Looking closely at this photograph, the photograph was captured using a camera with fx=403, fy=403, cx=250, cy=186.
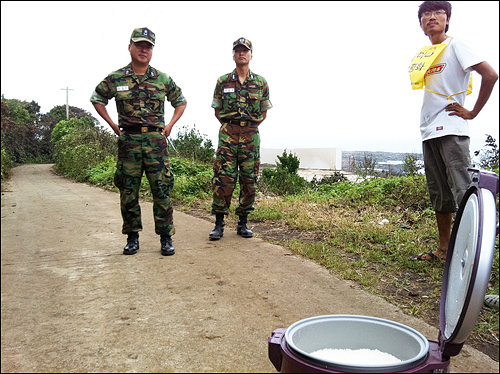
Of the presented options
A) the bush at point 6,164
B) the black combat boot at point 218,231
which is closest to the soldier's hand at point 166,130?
the black combat boot at point 218,231

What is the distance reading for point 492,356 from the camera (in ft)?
5.53

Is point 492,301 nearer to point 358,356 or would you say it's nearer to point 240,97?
point 358,356

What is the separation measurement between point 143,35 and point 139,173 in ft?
3.23

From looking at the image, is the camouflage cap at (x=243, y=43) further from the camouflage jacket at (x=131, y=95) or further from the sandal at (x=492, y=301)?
the sandal at (x=492, y=301)

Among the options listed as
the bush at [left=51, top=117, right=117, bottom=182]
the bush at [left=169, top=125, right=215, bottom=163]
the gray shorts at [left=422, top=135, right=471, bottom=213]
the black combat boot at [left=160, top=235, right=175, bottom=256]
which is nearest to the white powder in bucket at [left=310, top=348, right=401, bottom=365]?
the bush at [left=51, top=117, right=117, bottom=182]

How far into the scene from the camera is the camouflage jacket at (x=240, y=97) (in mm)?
3590

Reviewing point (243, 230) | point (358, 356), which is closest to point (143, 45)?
point (243, 230)

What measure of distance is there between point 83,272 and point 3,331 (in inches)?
33.2

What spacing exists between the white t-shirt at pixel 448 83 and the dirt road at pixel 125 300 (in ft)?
3.73

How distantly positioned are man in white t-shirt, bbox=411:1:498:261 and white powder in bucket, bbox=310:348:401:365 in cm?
146

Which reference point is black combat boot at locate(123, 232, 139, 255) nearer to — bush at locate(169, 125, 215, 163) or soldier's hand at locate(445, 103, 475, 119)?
soldier's hand at locate(445, 103, 475, 119)

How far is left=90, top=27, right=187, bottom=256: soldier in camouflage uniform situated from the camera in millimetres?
2908

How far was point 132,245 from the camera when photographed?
119 inches

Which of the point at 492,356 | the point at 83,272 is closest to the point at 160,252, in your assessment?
the point at 83,272
